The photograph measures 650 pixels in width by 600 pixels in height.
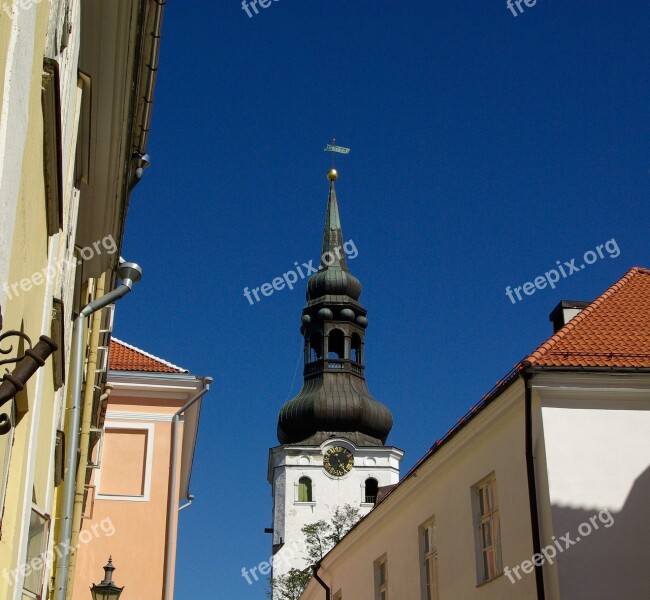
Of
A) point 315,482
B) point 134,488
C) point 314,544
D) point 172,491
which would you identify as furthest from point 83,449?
point 315,482

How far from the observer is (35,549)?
22.3 feet

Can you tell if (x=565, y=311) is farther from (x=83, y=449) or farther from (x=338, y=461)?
(x=338, y=461)

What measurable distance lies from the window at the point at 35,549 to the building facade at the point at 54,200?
13 mm

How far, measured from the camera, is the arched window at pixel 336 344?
62031 mm

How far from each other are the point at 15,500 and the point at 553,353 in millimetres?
9931

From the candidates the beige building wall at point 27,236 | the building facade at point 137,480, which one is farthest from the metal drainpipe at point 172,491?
the beige building wall at point 27,236

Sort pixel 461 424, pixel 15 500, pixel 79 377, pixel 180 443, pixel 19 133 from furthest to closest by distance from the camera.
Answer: pixel 180 443 → pixel 461 424 → pixel 79 377 → pixel 15 500 → pixel 19 133

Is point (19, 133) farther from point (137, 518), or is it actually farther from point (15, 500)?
point (137, 518)

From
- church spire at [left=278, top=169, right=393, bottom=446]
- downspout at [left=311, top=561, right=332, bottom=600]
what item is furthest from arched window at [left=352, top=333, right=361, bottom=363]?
downspout at [left=311, top=561, right=332, bottom=600]

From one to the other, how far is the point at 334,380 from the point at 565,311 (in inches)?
1807

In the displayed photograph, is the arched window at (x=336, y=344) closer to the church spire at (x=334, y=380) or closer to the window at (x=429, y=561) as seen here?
the church spire at (x=334, y=380)

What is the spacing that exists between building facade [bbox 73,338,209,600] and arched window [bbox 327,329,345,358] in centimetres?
4207

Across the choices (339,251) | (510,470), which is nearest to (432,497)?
(510,470)

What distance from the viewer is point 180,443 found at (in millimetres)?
18516
